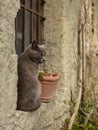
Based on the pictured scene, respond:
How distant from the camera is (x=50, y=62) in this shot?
482 cm

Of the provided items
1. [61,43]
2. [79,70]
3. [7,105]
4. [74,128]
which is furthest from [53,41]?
[7,105]

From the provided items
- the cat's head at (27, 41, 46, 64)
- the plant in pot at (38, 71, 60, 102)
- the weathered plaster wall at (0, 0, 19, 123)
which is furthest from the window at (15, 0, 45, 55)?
the weathered plaster wall at (0, 0, 19, 123)

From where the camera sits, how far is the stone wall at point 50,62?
9.31 feet

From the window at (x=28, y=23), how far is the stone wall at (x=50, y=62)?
17cm

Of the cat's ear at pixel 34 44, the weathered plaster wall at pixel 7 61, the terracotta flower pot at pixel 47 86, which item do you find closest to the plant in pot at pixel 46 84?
the terracotta flower pot at pixel 47 86

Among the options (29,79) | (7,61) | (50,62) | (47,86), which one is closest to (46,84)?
(47,86)

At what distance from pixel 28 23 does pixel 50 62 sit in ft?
2.44

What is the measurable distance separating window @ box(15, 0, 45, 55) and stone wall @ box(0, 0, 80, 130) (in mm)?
168

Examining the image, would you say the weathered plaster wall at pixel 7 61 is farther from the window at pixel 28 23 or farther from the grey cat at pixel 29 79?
the window at pixel 28 23

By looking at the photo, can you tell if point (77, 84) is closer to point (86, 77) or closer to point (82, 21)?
point (86, 77)

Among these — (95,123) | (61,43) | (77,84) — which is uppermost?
(61,43)

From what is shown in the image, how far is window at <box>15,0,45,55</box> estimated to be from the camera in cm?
405

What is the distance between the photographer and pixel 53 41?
4793mm

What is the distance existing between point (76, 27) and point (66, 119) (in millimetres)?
1580
